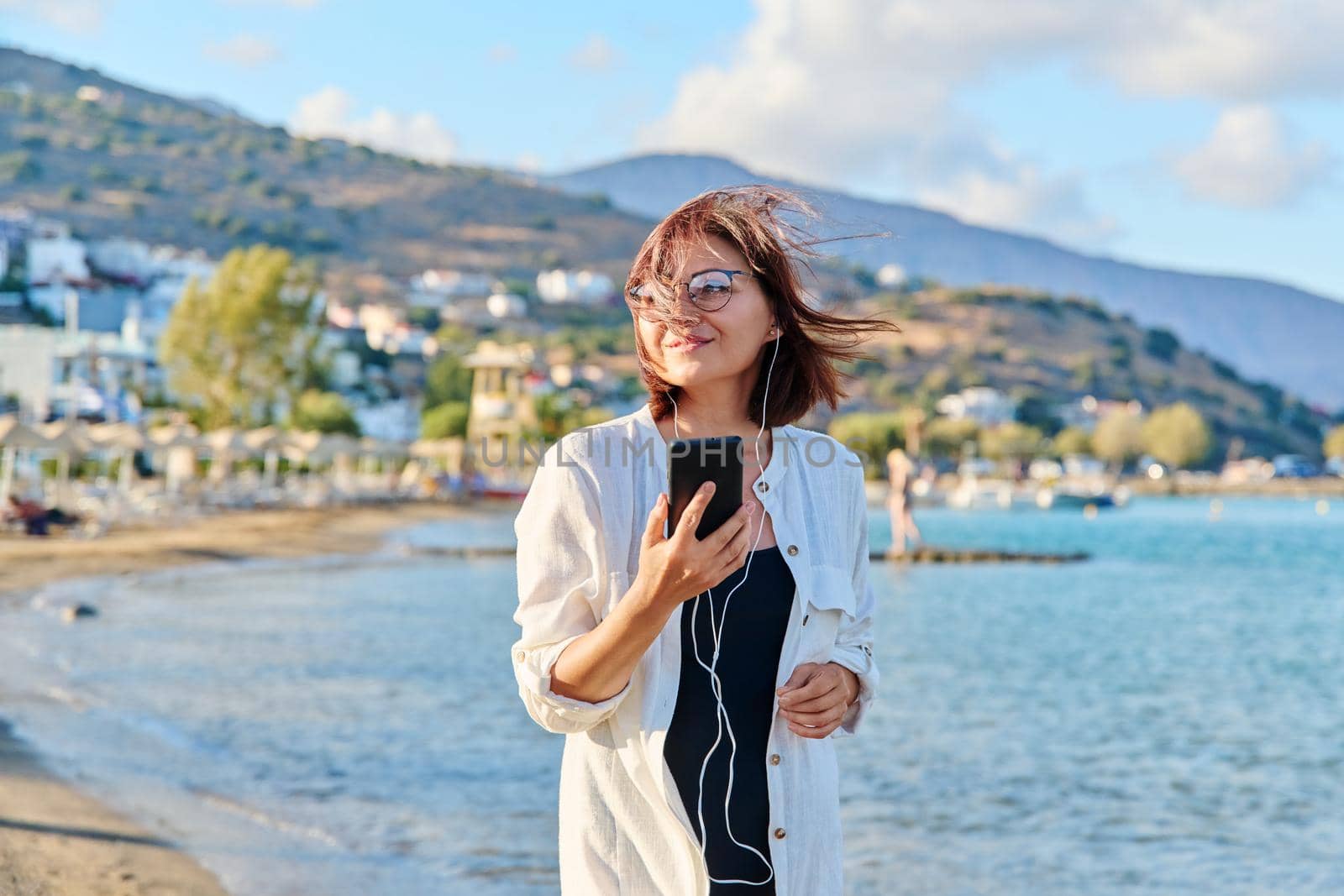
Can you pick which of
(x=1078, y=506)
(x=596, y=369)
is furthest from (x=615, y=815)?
(x=596, y=369)

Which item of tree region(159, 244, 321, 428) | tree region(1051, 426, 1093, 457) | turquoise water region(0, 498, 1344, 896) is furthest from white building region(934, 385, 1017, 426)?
turquoise water region(0, 498, 1344, 896)

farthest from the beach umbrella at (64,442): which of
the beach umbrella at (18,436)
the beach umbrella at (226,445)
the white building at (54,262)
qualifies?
the white building at (54,262)

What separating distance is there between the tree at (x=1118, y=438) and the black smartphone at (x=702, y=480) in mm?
116951

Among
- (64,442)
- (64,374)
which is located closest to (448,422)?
(64,374)

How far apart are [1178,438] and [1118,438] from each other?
22.8 ft

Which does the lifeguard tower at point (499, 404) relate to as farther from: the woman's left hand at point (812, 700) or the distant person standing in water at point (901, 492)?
the woman's left hand at point (812, 700)

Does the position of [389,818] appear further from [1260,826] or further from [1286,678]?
→ [1286,678]

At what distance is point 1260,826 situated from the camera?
9.30m

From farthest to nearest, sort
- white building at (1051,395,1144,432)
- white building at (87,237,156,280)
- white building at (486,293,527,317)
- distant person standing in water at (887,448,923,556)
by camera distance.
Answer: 1. white building at (486,293,527,317)
2. white building at (1051,395,1144,432)
3. white building at (87,237,156,280)
4. distant person standing in water at (887,448,923,556)

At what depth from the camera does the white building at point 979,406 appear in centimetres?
Result: 11156

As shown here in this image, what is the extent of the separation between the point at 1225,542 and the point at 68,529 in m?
43.3

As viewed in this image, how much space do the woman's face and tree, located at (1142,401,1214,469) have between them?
121469 mm

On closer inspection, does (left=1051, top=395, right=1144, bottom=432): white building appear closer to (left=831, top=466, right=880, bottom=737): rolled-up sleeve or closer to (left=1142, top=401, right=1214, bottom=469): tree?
(left=1142, top=401, right=1214, bottom=469): tree

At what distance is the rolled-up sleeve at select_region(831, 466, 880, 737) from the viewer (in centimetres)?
227
